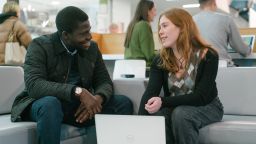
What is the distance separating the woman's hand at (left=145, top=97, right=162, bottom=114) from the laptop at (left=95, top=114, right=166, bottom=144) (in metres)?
0.32

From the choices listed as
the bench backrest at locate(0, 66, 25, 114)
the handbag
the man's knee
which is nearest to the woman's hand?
the man's knee

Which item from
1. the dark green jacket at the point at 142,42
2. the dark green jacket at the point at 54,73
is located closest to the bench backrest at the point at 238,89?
the dark green jacket at the point at 54,73

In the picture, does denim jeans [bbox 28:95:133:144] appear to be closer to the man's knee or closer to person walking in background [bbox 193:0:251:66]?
the man's knee

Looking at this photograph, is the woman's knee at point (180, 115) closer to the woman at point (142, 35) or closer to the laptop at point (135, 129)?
the laptop at point (135, 129)

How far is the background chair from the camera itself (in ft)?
9.77

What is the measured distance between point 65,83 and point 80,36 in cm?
28

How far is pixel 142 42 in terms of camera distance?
11.3 feet

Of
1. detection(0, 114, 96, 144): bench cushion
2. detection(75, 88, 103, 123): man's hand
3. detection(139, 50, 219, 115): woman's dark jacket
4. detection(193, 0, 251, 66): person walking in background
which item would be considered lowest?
detection(0, 114, 96, 144): bench cushion

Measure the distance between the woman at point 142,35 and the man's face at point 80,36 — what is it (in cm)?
139

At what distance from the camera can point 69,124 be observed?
2.00 m

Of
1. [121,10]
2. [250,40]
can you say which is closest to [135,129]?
[250,40]

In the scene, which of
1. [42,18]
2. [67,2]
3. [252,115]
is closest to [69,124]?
[252,115]

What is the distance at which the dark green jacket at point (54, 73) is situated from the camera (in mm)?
1909

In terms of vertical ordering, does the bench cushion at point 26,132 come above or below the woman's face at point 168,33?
below
